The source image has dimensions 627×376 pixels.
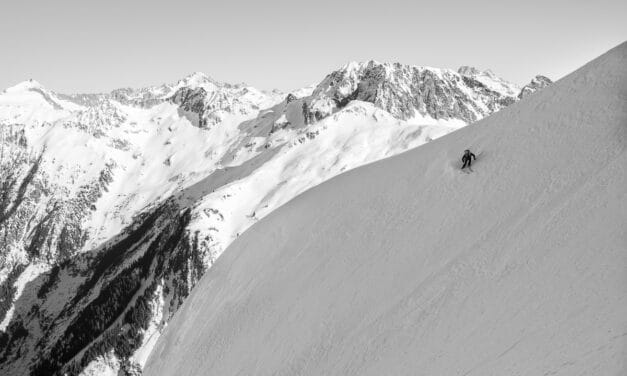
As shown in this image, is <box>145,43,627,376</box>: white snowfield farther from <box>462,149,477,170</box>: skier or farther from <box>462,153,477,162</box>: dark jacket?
<box>462,153,477,162</box>: dark jacket

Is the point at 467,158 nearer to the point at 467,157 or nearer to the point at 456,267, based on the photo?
the point at 467,157

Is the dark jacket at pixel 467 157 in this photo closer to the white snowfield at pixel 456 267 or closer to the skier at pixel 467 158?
the skier at pixel 467 158

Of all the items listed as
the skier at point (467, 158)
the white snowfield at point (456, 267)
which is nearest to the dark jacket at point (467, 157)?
the skier at point (467, 158)

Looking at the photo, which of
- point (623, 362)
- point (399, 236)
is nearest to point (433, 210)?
point (399, 236)

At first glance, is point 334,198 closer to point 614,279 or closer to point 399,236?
point 399,236

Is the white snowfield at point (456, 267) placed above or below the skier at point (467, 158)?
below

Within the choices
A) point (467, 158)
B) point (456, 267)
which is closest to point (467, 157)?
point (467, 158)

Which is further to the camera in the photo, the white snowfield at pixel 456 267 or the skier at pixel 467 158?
the skier at pixel 467 158

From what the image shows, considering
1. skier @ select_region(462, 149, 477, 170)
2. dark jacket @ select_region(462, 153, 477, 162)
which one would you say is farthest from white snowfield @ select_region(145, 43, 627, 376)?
dark jacket @ select_region(462, 153, 477, 162)

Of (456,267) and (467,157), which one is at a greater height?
(467,157)
